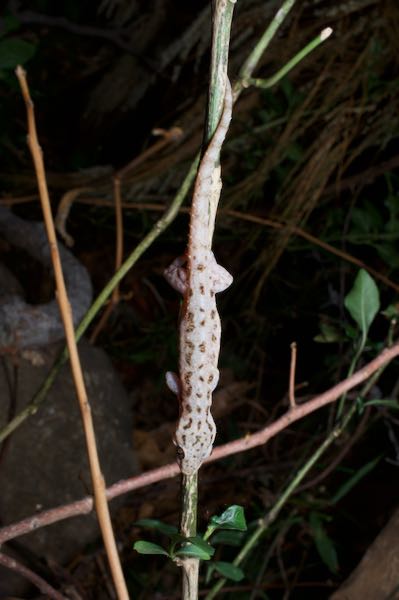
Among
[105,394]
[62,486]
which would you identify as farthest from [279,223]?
[62,486]

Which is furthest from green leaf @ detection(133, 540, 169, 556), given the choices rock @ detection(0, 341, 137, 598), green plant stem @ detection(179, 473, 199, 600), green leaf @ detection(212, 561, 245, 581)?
rock @ detection(0, 341, 137, 598)

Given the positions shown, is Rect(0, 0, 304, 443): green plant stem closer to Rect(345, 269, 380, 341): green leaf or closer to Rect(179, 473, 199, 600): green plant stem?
Rect(179, 473, 199, 600): green plant stem

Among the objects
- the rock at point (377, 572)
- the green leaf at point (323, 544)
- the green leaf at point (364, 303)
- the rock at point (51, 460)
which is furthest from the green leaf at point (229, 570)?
the green leaf at point (323, 544)

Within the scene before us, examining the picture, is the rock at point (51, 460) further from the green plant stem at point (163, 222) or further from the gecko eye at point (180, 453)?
the gecko eye at point (180, 453)

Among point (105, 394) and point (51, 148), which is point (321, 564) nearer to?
point (105, 394)

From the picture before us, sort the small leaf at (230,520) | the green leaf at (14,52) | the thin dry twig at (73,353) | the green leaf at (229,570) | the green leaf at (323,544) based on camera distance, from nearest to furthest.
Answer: the thin dry twig at (73,353)
the small leaf at (230,520)
the green leaf at (229,570)
the green leaf at (14,52)
the green leaf at (323,544)
